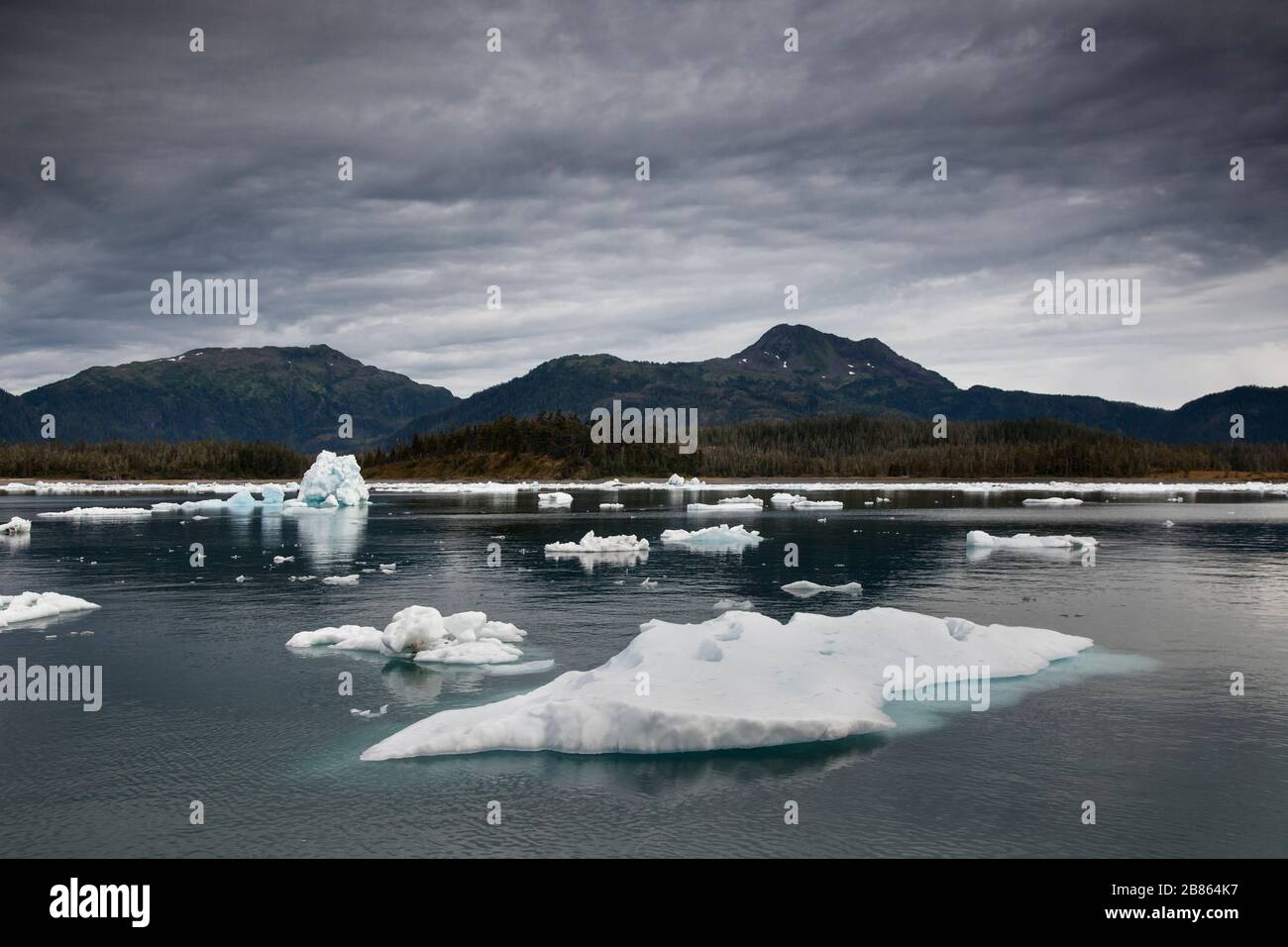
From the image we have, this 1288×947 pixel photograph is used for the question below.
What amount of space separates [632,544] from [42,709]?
37.3 meters

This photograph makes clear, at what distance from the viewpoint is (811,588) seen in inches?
1507

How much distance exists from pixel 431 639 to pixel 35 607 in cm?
1653

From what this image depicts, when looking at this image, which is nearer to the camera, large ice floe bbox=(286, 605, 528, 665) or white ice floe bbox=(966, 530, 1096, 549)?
large ice floe bbox=(286, 605, 528, 665)

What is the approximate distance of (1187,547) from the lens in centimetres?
5572

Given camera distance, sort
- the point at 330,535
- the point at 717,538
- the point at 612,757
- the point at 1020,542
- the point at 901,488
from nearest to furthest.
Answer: the point at 612,757, the point at 1020,542, the point at 717,538, the point at 330,535, the point at 901,488

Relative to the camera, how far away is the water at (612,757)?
527 inches

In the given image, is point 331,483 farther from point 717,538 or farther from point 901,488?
point 901,488

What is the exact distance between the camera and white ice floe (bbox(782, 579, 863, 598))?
3722cm

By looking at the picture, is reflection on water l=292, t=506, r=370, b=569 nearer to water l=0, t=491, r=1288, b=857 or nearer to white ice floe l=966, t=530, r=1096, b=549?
water l=0, t=491, r=1288, b=857

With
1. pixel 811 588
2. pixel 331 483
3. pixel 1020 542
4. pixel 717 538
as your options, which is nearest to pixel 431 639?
pixel 811 588

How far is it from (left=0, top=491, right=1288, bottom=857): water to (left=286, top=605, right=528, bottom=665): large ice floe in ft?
3.01

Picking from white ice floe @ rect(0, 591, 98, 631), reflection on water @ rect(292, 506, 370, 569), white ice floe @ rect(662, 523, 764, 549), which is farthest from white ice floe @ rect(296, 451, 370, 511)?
white ice floe @ rect(0, 591, 98, 631)

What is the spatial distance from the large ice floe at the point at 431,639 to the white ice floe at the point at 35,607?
436 inches
